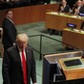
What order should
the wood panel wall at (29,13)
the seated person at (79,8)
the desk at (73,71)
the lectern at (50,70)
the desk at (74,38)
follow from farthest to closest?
the wood panel wall at (29,13)
the seated person at (79,8)
the desk at (74,38)
the lectern at (50,70)
the desk at (73,71)

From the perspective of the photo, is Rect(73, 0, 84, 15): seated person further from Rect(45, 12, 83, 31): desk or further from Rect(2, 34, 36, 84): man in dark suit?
Rect(2, 34, 36, 84): man in dark suit

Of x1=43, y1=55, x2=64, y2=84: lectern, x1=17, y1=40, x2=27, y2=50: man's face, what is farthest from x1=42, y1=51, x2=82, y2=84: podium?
x1=17, y1=40, x2=27, y2=50: man's face

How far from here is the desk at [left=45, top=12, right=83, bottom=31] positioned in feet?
41.0

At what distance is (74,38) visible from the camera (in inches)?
410

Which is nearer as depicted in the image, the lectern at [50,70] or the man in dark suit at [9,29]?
the lectern at [50,70]

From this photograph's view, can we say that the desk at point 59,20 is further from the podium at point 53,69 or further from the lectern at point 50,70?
the lectern at point 50,70

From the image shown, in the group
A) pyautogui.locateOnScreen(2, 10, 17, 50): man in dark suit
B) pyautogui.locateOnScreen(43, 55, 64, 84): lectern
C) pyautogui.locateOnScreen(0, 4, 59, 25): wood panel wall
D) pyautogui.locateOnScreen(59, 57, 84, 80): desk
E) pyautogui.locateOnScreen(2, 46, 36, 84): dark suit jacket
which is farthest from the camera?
pyautogui.locateOnScreen(0, 4, 59, 25): wood panel wall

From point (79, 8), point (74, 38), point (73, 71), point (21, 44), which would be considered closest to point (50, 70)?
point (73, 71)

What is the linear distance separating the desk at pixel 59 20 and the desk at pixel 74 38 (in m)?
1.74

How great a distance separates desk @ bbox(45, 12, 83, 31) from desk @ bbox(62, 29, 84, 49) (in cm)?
174

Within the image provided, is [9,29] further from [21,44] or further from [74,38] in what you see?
[74,38]

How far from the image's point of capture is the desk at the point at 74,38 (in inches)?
400

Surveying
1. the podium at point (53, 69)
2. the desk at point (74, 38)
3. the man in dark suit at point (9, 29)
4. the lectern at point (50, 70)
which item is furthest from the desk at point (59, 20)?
the lectern at point (50, 70)

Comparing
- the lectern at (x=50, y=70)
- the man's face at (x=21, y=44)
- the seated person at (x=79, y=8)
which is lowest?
the seated person at (x=79, y=8)
